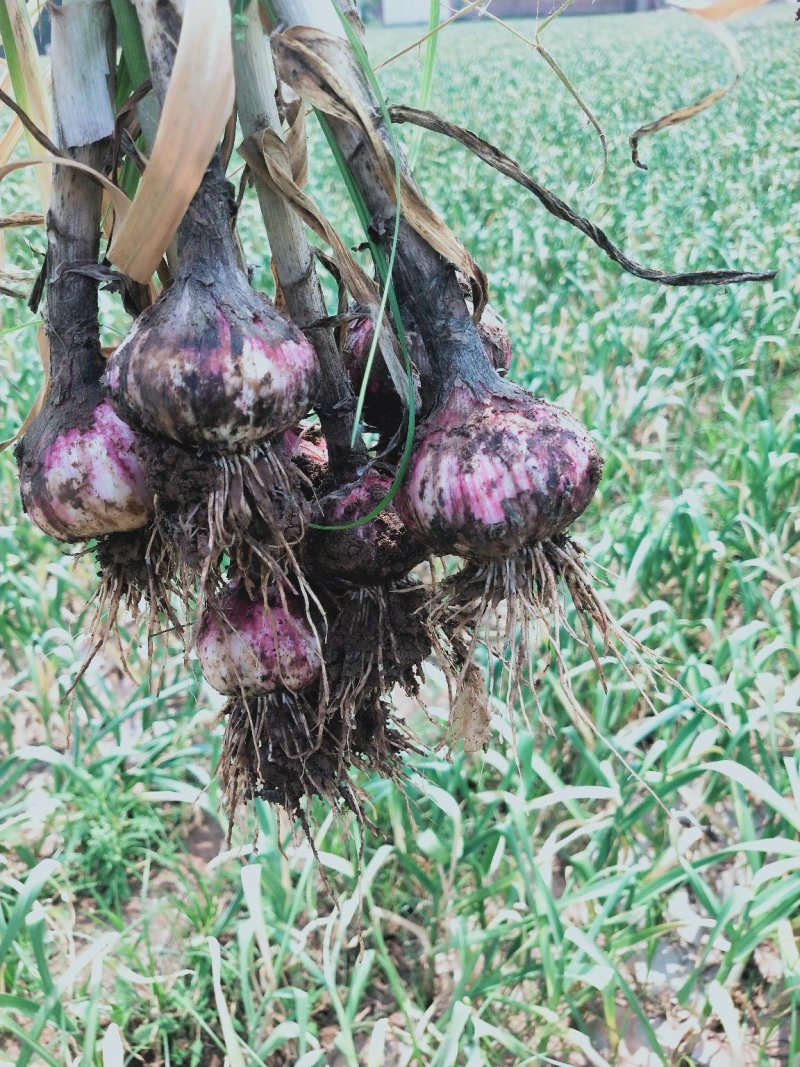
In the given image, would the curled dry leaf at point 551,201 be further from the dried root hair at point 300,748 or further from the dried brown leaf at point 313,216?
the dried root hair at point 300,748

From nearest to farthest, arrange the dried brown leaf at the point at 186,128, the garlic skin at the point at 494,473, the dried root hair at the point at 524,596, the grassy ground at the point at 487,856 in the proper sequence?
the dried brown leaf at the point at 186,128 → the garlic skin at the point at 494,473 → the dried root hair at the point at 524,596 → the grassy ground at the point at 487,856

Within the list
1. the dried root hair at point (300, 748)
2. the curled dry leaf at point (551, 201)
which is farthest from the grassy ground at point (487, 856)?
the curled dry leaf at point (551, 201)

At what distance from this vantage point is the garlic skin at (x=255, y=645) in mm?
752

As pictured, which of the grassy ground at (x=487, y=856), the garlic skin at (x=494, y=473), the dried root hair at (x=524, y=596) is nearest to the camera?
the garlic skin at (x=494, y=473)

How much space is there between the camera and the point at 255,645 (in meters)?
0.75

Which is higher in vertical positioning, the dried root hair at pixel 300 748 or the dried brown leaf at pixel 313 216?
the dried brown leaf at pixel 313 216

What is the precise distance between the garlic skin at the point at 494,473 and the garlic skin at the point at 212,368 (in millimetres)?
102

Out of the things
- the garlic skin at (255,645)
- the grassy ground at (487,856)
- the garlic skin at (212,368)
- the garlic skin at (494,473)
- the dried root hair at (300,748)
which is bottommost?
the grassy ground at (487,856)

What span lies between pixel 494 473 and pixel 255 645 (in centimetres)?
25

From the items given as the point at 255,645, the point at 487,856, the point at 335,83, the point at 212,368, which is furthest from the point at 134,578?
the point at 487,856

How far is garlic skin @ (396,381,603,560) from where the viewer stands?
65cm

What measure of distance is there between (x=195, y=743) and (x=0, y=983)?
0.70 meters

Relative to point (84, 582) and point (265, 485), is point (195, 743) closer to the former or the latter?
point (84, 582)

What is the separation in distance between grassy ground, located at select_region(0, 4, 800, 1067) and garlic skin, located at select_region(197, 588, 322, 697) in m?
0.30
